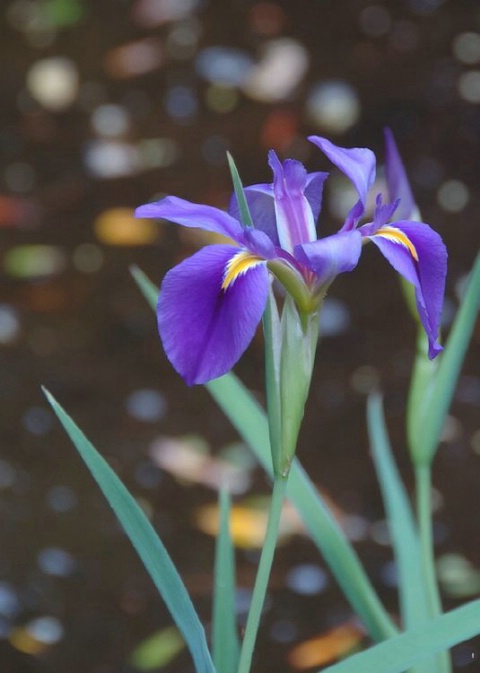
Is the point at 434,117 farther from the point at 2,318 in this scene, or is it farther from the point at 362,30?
the point at 2,318

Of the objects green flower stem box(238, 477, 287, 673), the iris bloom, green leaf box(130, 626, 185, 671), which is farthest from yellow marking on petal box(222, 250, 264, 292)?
green leaf box(130, 626, 185, 671)

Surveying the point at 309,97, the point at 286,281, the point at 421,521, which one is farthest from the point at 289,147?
the point at 286,281

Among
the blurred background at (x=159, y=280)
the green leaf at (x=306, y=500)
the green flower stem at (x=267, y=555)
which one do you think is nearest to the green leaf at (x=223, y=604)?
the green leaf at (x=306, y=500)

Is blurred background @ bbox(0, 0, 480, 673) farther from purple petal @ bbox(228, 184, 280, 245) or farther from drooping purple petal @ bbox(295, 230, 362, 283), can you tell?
drooping purple petal @ bbox(295, 230, 362, 283)

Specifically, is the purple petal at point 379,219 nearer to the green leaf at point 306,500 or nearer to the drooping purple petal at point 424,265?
the drooping purple petal at point 424,265

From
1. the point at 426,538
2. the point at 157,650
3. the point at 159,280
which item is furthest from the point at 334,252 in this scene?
the point at 157,650

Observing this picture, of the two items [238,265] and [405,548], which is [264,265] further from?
[405,548]
